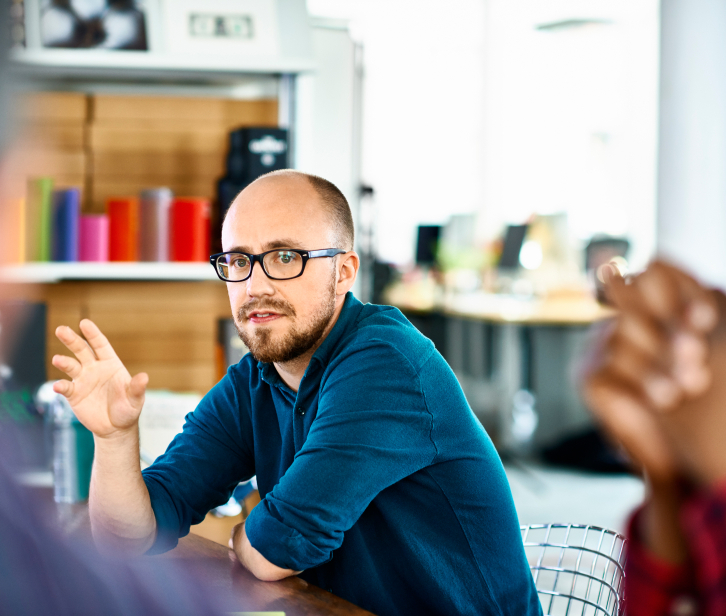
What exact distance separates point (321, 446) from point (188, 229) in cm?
141

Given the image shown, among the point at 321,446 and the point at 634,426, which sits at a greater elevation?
the point at 634,426

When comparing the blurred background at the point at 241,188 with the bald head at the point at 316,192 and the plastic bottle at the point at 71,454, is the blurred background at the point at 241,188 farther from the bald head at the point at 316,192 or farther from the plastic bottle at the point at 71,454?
the bald head at the point at 316,192

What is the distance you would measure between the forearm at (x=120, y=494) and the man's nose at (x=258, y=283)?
32 centimetres

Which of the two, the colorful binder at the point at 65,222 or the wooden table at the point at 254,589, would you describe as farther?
the colorful binder at the point at 65,222

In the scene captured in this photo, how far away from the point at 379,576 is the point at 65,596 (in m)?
0.86

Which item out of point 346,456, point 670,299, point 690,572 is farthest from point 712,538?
point 346,456

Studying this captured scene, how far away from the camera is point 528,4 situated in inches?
308

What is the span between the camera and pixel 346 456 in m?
1.16

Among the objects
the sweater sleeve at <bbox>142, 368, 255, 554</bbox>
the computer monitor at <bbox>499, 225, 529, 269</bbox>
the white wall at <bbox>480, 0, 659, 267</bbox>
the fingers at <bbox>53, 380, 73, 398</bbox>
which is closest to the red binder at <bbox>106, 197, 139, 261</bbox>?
the sweater sleeve at <bbox>142, 368, 255, 554</bbox>

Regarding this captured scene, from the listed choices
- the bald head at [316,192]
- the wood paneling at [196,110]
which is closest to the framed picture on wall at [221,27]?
the wood paneling at [196,110]

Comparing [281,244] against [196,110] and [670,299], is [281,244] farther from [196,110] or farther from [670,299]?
[196,110]

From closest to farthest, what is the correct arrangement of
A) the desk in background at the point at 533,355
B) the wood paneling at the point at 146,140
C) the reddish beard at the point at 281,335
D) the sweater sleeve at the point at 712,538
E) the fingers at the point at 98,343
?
the sweater sleeve at the point at 712,538 → the fingers at the point at 98,343 → the reddish beard at the point at 281,335 → the wood paneling at the point at 146,140 → the desk in background at the point at 533,355

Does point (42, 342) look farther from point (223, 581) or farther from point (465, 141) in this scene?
point (465, 141)

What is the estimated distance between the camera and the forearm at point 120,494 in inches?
50.9
